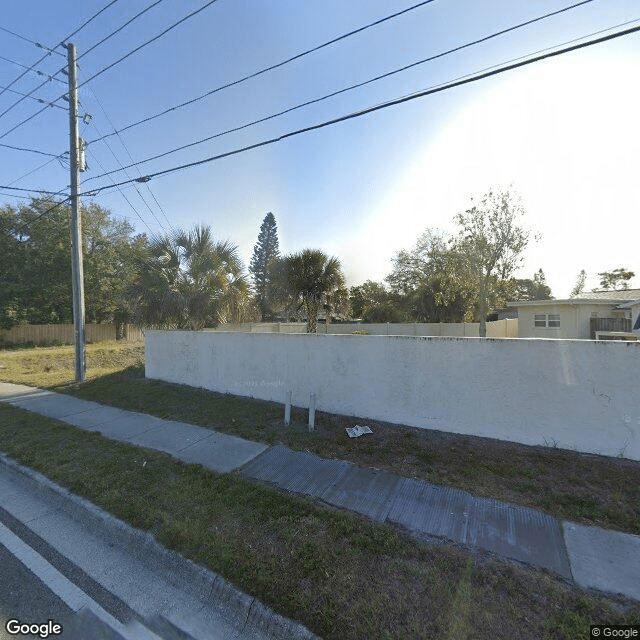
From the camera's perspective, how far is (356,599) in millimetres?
2334

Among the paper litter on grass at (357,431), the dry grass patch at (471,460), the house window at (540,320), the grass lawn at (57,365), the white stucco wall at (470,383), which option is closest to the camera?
the dry grass patch at (471,460)

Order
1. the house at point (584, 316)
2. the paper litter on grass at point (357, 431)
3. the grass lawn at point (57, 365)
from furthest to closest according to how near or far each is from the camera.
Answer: the house at point (584, 316)
the grass lawn at point (57, 365)
the paper litter on grass at point (357, 431)

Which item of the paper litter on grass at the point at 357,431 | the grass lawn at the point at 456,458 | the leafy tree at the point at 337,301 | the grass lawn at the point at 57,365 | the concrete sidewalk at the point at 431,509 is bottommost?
the grass lawn at the point at 57,365

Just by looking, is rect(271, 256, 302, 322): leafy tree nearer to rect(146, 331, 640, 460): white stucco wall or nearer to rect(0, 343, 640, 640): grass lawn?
rect(146, 331, 640, 460): white stucco wall

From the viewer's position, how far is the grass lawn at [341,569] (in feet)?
7.08

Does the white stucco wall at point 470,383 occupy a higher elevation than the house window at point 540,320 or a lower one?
lower

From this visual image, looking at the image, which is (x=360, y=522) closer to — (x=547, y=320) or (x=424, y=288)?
(x=547, y=320)

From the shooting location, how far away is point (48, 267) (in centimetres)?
2247

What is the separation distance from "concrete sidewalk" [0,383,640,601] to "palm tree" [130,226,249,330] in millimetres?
5358

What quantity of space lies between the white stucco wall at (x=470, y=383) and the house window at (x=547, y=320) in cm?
1737

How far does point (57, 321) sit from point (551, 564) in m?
29.5

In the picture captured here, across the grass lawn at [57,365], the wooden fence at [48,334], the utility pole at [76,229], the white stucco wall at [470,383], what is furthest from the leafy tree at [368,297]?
the white stucco wall at [470,383]

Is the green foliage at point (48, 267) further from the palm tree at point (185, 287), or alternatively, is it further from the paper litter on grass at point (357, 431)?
the paper litter on grass at point (357, 431)

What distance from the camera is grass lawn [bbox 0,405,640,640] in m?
2.16
